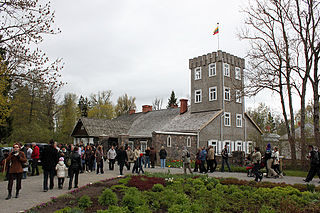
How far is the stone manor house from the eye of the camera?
32.5 m

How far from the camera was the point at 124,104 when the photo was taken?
70.0 meters

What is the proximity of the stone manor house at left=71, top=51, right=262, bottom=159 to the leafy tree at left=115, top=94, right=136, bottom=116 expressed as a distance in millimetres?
28609

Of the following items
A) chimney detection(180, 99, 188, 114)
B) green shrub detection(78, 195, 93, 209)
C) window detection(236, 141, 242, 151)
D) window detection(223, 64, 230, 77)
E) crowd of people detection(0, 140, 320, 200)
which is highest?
window detection(223, 64, 230, 77)

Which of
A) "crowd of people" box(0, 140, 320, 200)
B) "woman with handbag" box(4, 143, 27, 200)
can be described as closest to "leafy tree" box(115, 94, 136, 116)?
"crowd of people" box(0, 140, 320, 200)

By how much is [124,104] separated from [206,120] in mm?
39623

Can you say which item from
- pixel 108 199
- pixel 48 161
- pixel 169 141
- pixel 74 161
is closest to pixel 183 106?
pixel 169 141

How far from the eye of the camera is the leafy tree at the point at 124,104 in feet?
227

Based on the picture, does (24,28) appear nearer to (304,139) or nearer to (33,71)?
(33,71)

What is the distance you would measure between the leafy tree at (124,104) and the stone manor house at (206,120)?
93.9 feet

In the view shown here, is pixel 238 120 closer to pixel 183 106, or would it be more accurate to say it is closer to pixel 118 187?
pixel 183 106

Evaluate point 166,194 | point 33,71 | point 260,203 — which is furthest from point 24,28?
point 260,203

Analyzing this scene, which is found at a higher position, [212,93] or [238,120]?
[212,93]

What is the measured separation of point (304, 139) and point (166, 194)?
15.6 m

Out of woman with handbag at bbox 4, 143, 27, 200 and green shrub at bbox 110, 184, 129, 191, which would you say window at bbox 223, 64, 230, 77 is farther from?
woman with handbag at bbox 4, 143, 27, 200
